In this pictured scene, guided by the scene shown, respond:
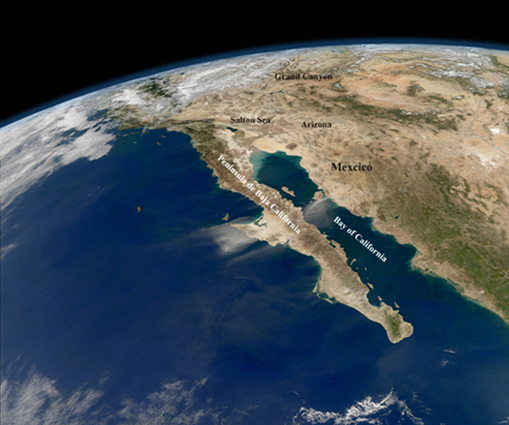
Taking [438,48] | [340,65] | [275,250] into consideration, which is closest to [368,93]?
[340,65]

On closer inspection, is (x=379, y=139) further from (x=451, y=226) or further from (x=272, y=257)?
(x=272, y=257)

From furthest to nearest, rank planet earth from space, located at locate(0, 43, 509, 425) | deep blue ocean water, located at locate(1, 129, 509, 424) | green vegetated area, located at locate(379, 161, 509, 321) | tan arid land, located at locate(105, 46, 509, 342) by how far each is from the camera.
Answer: tan arid land, located at locate(105, 46, 509, 342), green vegetated area, located at locate(379, 161, 509, 321), planet earth from space, located at locate(0, 43, 509, 425), deep blue ocean water, located at locate(1, 129, 509, 424)

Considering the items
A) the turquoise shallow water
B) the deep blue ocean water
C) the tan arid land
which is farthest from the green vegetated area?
the deep blue ocean water

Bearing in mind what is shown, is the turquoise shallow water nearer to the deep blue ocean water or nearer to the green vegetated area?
the deep blue ocean water

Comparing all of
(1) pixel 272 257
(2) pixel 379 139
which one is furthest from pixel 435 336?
(2) pixel 379 139

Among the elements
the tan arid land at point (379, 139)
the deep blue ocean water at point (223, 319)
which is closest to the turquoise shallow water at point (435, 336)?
the deep blue ocean water at point (223, 319)

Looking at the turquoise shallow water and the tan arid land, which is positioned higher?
the tan arid land
